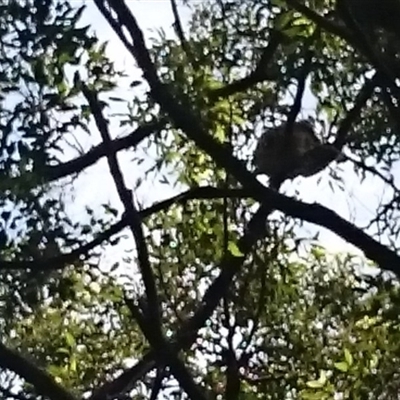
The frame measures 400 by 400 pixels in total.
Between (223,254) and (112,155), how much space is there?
42.7 inches

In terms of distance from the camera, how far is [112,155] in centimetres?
402

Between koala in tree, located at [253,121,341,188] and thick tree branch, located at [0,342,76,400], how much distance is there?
150cm

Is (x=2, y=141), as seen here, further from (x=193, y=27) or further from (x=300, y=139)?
(x=300, y=139)

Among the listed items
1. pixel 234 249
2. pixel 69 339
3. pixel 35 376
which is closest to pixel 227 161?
pixel 234 249

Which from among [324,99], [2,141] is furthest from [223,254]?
[2,141]

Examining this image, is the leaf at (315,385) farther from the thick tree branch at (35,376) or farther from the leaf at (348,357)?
the thick tree branch at (35,376)

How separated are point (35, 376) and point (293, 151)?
5.70 ft

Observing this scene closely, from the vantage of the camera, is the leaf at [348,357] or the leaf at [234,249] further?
the leaf at [348,357]

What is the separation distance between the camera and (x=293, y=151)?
5.29 metres

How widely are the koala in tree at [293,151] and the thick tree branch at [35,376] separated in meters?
1.50

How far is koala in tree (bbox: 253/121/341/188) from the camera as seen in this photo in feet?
16.8

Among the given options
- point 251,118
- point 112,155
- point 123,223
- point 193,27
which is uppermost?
point 193,27

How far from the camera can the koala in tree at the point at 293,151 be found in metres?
5.11

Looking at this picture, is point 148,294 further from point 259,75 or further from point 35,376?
point 259,75
